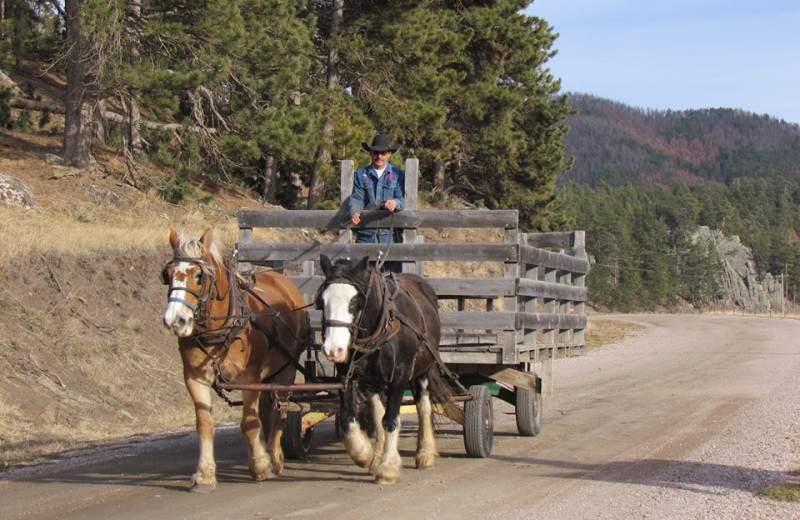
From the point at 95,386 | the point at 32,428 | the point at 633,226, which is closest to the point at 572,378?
the point at 95,386

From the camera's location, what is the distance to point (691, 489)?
816cm

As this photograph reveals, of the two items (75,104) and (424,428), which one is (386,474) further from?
(75,104)

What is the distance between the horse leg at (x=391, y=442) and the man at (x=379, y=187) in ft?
7.24

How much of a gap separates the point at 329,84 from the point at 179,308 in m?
25.8

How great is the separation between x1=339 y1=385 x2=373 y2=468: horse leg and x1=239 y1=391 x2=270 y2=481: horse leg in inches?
29.6

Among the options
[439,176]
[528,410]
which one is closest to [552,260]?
[528,410]

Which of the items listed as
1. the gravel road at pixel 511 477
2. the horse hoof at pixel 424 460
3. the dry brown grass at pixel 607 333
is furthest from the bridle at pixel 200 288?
the dry brown grass at pixel 607 333

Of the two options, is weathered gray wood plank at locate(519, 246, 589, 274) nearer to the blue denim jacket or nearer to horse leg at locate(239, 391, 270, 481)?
the blue denim jacket

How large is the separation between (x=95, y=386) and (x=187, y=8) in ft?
41.9

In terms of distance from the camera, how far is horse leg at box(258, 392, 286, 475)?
8906 mm

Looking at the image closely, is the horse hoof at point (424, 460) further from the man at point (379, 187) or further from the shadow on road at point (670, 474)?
the man at point (379, 187)

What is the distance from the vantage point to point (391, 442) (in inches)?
334

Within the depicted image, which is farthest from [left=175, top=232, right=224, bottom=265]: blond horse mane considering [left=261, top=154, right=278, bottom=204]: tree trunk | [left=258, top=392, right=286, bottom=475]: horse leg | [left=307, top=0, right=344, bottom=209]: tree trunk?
[left=261, top=154, right=278, bottom=204]: tree trunk

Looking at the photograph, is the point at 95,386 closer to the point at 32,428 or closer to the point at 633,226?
the point at 32,428
